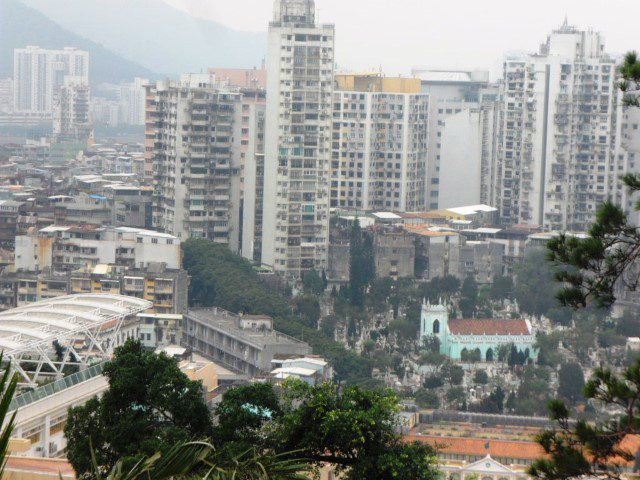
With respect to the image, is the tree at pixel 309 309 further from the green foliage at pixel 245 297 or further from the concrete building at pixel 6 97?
the concrete building at pixel 6 97

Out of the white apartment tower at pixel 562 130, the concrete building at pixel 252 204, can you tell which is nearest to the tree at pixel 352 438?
the concrete building at pixel 252 204

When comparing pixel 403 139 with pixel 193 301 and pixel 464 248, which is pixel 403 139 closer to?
pixel 464 248

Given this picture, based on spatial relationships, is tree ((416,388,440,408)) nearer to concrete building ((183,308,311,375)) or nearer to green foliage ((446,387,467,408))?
green foliage ((446,387,467,408))

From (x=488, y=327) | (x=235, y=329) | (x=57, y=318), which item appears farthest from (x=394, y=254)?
(x=57, y=318)

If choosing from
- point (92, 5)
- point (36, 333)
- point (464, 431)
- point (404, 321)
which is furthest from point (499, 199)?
point (92, 5)

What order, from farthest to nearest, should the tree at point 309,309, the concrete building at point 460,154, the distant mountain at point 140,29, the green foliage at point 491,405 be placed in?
the distant mountain at point 140,29
the concrete building at point 460,154
the tree at point 309,309
the green foliage at point 491,405

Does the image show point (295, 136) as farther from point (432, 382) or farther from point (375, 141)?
point (432, 382)
